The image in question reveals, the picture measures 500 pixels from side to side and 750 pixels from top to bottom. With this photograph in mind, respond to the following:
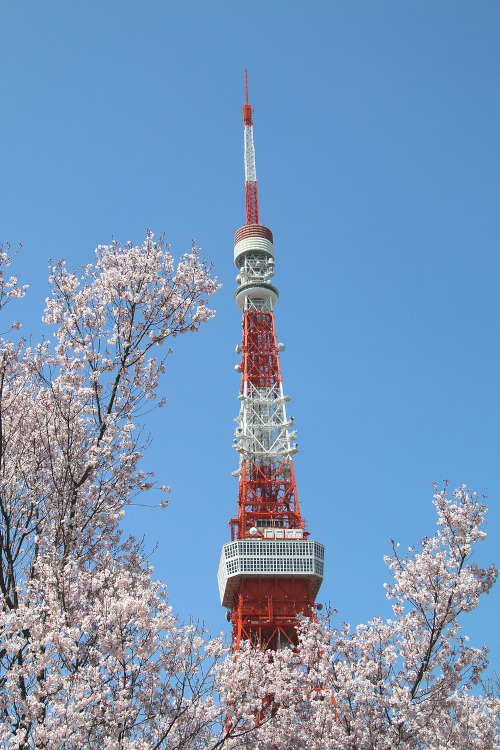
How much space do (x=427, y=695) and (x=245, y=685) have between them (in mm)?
2752

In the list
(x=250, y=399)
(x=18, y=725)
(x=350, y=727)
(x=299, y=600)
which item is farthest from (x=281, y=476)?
(x=18, y=725)

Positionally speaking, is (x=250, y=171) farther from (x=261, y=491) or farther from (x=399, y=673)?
(x=399, y=673)

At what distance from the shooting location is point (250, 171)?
2363 inches

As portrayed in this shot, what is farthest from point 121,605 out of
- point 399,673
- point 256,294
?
point 256,294

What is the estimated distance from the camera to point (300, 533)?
1826 inches

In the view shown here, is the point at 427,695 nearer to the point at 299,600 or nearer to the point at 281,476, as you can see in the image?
the point at 299,600

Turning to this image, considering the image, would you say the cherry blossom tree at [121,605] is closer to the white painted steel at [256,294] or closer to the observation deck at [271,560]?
the observation deck at [271,560]

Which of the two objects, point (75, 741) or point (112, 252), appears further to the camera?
point (112, 252)

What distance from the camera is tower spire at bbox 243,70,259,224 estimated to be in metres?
60.0

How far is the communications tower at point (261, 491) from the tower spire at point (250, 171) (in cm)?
4

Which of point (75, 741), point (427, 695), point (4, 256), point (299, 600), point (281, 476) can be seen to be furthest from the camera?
point (281, 476)

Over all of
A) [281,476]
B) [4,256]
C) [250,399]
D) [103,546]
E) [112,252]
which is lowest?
[103,546]

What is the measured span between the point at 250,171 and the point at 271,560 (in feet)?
106

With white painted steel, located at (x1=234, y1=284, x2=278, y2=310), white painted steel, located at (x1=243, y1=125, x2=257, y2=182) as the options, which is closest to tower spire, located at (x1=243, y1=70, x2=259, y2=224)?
white painted steel, located at (x1=243, y1=125, x2=257, y2=182)
